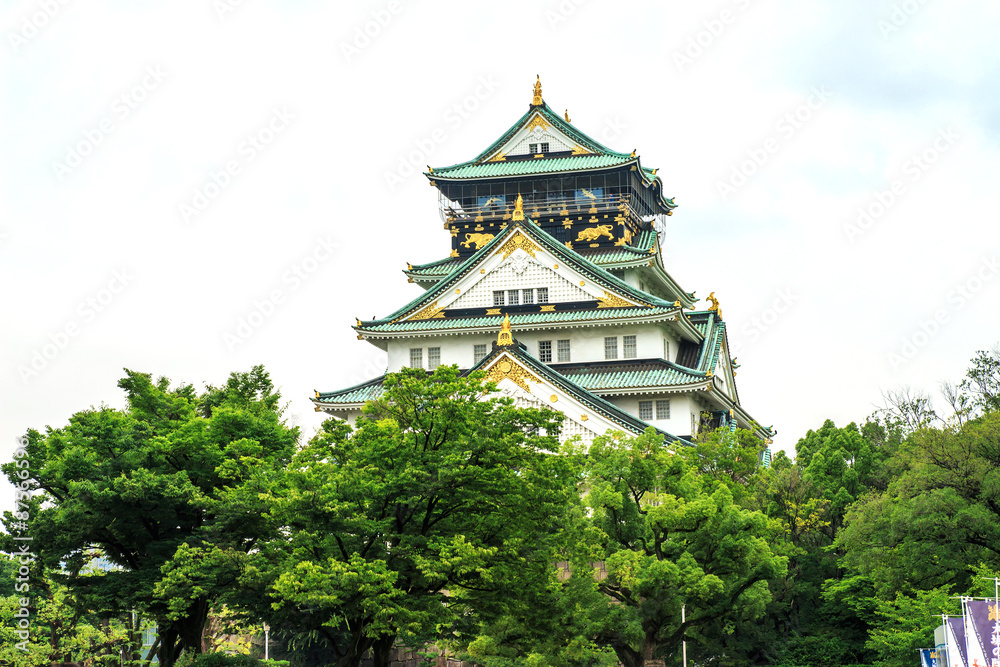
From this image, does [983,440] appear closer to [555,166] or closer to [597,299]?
[597,299]

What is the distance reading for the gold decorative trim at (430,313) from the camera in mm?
60044

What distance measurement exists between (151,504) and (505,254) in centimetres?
2964

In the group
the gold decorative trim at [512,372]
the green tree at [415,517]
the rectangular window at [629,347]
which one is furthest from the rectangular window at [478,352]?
the green tree at [415,517]

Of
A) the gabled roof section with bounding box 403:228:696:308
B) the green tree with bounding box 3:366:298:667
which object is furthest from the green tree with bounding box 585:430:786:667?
the gabled roof section with bounding box 403:228:696:308

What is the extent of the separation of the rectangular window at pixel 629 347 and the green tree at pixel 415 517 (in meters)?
25.9

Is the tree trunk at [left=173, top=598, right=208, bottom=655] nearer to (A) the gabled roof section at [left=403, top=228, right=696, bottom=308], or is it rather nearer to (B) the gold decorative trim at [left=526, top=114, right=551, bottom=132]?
(A) the gabled roof section at [left=403, top=228, right=696, bottom=308]

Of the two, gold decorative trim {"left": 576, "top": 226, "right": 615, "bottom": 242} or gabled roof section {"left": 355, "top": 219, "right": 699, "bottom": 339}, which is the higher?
gold decorative trim {"left": 576, "top": 226, "right": 615, "bottom": 242}

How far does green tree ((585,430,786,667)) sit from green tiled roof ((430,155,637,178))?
2897cm

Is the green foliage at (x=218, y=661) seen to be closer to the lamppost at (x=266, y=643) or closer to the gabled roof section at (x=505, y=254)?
the lamppost at (x=266, y=643)

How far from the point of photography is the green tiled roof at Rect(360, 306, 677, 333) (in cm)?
5744

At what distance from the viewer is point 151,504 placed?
33.4 meters

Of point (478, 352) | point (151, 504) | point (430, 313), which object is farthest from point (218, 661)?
point (430, 313)

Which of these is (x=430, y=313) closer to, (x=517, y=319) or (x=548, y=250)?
(x=517, y=319)

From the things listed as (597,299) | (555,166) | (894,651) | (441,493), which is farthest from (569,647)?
(555,166)
